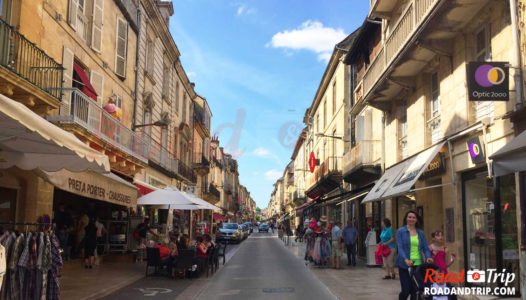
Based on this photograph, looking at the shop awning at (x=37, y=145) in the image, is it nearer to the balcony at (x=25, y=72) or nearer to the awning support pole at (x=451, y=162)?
the balcony at (x=25, y=72)

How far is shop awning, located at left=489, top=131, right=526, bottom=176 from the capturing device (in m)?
6.52

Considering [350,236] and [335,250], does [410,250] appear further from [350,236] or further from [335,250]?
[350,236]

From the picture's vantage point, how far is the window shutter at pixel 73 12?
13951mm

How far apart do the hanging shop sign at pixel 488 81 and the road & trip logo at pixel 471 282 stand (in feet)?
10.7

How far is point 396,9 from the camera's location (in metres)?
16.3

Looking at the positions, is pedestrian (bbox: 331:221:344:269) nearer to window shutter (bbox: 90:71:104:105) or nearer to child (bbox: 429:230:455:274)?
child (bbox: 429:230:455:274)

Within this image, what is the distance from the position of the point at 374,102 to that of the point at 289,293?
9305 millimetres

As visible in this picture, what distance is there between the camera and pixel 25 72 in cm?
1029

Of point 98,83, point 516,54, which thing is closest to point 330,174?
point 98,83

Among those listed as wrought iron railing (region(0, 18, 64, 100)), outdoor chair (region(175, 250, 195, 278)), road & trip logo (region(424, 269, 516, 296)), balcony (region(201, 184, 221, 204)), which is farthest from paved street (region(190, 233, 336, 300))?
balcony (region(201, 184, 221, 204))

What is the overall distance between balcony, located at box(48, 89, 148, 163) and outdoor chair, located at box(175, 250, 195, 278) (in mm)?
4095

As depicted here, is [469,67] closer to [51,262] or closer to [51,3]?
[51,262]

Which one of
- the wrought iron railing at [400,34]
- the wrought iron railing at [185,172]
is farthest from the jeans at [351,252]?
the wrought iron railing at [185,172]

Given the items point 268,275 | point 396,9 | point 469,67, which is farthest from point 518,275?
point 396,9
